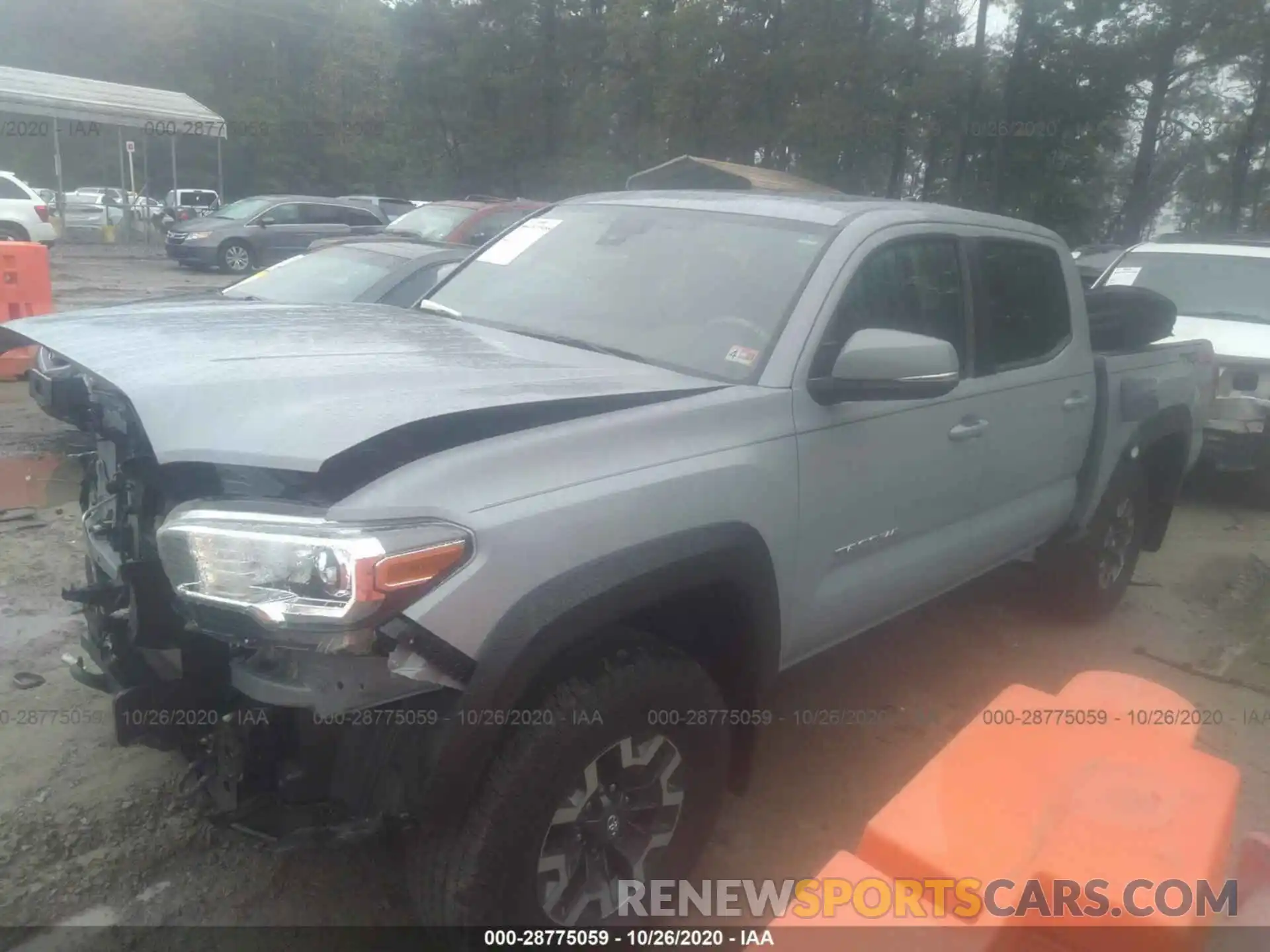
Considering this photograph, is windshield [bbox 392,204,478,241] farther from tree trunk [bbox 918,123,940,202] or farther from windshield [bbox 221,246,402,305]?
tree trunk [bbox 918,123,940,202]

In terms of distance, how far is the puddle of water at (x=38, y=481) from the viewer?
5.76m

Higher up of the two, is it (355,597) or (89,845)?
(355,597)

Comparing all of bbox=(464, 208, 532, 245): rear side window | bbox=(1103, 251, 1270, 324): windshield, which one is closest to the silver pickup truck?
bbox=(1103, 251, 1270, 324): windshield

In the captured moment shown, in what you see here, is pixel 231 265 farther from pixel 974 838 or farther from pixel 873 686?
pixel 974 838

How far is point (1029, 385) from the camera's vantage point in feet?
12.9

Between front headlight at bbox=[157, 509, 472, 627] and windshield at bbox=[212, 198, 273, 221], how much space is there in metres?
19.8

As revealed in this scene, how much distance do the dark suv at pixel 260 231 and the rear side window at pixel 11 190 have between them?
252 cm

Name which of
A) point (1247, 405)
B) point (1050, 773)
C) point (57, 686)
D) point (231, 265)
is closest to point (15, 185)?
point (231, 265)

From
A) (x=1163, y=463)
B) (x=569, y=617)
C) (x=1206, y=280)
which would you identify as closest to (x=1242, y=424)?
(x=1206, y=280)

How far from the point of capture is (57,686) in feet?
12.5

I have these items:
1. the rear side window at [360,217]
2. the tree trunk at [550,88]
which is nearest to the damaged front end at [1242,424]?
the rear side window at [360,217]

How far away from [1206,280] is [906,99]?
15.3 m

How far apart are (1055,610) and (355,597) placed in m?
4.02

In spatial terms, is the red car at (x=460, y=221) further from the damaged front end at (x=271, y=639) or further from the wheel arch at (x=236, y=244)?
the damaged front end at (x=271, y=639)
